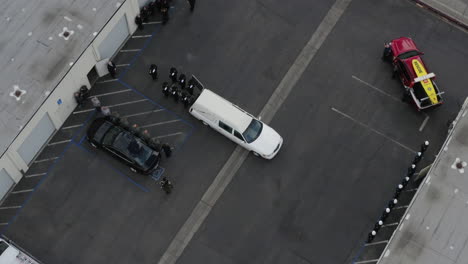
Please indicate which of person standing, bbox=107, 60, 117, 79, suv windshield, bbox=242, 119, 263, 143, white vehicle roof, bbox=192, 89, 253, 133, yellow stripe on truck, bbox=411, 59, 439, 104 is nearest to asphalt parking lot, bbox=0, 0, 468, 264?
person standing, bbox=107, 60, 117, 79

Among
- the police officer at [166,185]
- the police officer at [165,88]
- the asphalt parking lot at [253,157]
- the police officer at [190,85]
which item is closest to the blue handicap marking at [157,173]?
the asphalt parking lot at [253,157]

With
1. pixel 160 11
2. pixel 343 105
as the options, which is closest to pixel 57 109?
pixel 160 11

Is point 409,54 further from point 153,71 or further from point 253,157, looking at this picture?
point 153,71

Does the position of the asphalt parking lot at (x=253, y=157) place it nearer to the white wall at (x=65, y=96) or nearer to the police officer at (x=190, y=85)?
the white wall at (x=65, y=96)

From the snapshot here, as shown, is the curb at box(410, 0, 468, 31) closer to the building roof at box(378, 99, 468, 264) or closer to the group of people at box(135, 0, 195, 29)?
the building roof at box(378, 99, 468, 264)

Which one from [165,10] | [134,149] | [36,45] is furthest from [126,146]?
[165,10]

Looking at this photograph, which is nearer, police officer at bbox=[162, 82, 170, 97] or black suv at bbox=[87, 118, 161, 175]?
black suv at bbox=[87, 118, 161, 175]

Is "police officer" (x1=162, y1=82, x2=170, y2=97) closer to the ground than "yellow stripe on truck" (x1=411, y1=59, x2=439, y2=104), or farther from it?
closer to the ground
